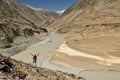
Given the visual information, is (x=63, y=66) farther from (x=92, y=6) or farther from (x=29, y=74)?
(x=92, y=6)

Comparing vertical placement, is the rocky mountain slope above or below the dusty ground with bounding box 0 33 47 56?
below

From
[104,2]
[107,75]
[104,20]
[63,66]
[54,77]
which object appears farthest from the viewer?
[104,2]

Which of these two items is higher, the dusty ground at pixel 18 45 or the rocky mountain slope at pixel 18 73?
the dusty ground at pixel 18 45

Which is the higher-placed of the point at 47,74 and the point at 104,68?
the point at 104,68

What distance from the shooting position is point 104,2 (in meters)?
127

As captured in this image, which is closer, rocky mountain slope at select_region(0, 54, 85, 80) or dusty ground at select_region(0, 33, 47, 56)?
rocky mountain slope at select_region(0, 54, 85, 80)

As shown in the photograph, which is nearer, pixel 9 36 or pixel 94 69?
pixel 94 69

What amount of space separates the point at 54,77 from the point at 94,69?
15967mm

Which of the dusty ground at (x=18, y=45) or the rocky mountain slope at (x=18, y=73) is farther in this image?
the dusty ground at (x=18, y=45)

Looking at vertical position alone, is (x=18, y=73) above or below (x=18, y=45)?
below

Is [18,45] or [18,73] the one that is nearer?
[18,73]

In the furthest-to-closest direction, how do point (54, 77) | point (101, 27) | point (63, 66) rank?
point (101, 27) < point (63, 66) < point (54, 77)

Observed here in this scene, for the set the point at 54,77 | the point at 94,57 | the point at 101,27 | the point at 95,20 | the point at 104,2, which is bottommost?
the point at 54,77

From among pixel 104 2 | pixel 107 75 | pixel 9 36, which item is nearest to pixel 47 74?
pixel 107 75
